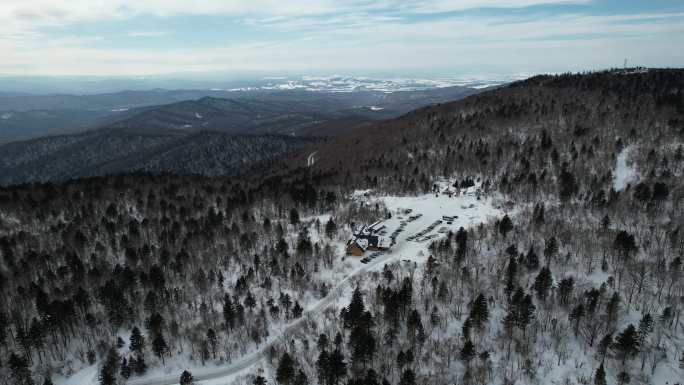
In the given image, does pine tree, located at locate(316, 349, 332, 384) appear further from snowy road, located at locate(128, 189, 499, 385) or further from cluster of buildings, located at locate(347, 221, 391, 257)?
cluster of buildings, located at locate(347, 221, 391, 257)

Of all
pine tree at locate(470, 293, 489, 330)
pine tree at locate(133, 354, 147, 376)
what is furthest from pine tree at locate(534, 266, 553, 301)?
pine tree at locate(133, 354, 147, 376)

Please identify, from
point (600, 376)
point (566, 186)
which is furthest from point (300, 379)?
point (566, 186)

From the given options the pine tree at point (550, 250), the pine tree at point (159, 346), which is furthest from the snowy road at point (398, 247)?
the pine tree at point (550, 250)

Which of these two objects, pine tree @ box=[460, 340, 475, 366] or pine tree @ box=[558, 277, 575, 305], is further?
pine tree @ box=[558, 277, 575, 305]

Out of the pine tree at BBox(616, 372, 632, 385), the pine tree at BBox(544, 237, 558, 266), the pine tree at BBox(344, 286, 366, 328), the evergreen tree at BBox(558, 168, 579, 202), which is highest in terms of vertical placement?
the evergreen tree at BBox(558, 168, 579, 202)

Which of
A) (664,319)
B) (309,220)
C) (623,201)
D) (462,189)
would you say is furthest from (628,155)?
(309,220)

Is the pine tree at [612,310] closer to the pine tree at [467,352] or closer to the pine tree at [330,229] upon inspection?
the pine tree at [467,352]

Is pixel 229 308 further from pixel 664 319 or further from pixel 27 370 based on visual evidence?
pixel 664 319
